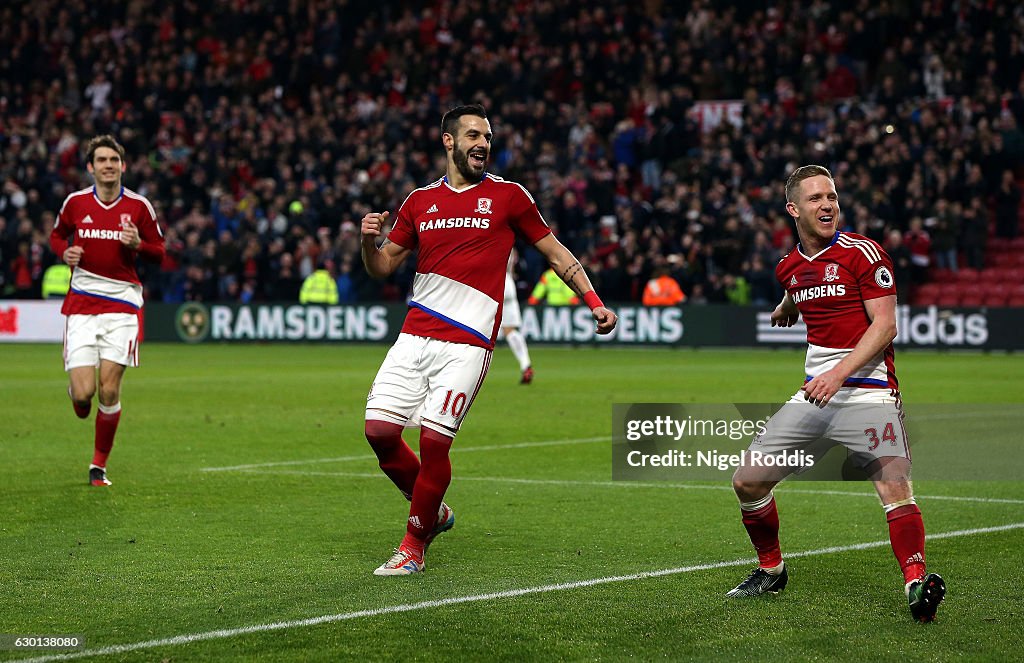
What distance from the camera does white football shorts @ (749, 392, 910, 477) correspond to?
21.3 ft

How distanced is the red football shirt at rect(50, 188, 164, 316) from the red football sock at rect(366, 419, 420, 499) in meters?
3.82

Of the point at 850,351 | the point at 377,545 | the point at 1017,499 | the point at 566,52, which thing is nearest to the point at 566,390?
the point at 1017,499

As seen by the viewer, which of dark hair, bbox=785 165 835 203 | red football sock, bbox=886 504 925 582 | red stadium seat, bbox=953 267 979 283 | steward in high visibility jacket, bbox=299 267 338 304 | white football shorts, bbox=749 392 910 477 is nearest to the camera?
red football sock, bbox=886 504 925 582

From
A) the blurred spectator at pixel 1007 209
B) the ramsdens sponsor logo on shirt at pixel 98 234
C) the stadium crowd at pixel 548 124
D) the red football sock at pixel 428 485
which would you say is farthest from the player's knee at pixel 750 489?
the blurred spectator at pixel 1007 209

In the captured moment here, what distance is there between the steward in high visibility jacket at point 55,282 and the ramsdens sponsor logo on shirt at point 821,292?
28338mm

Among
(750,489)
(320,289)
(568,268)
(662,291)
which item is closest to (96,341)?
(568,268)

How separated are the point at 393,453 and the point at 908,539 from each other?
9.15 feet

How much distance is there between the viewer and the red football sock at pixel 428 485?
745cm

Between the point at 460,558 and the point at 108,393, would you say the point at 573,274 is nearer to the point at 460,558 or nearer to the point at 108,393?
the point at 460,558

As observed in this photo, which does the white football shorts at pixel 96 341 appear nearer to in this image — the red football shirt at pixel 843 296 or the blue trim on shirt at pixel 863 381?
the red football shirt at pixel 843 296

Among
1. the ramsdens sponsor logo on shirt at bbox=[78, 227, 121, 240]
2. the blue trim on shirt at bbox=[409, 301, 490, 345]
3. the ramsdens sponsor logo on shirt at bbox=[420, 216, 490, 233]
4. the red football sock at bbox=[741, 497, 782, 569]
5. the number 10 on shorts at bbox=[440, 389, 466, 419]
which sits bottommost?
the red football sock at bbox=[741, 497, 782, 569]

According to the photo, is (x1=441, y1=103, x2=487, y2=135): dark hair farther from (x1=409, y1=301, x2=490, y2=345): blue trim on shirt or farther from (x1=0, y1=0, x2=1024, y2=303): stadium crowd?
(x1=0, y1=0, x2=1024, y2=303): stadium crowd

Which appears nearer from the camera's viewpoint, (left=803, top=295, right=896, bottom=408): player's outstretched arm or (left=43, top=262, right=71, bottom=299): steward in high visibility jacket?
(left=803, top=295, right=896, bottom=408): player's outstretched arm

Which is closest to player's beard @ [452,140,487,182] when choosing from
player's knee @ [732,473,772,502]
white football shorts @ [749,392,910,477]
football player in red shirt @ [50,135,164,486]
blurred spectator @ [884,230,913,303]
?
white football shorts @ [749,392,910,477]
